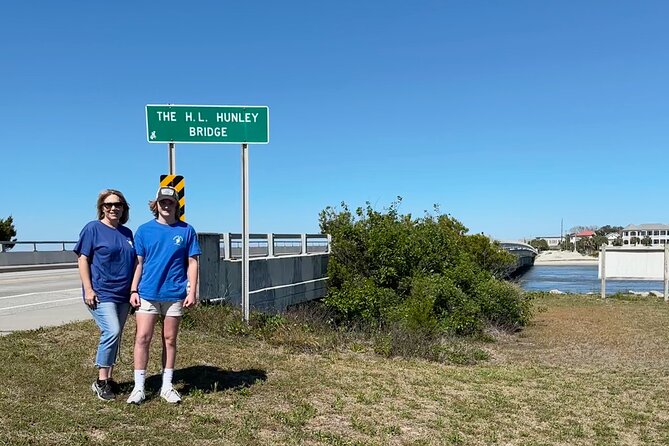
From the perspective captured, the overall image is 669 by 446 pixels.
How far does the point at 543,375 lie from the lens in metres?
8.56

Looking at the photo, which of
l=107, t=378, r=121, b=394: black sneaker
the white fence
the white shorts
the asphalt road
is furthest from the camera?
the white fence

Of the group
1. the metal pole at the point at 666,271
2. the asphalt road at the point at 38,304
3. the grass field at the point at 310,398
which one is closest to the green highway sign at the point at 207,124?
the grass field at the point at 310,398

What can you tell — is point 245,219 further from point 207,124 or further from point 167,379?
point 167,379

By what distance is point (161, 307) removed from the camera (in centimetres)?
521

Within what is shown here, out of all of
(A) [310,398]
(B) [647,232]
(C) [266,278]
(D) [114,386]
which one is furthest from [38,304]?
(B) [647,232]

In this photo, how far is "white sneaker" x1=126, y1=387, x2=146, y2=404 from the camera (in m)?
5.23

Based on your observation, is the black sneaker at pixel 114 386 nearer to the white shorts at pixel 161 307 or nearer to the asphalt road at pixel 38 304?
the white shorts at pixel 161 307

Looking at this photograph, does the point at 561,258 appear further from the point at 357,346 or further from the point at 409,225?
the point at 357,346

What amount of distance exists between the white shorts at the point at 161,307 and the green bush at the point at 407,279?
26.1 feet

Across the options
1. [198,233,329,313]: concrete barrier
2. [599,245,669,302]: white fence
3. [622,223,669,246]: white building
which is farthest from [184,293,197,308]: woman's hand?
[622,223,669,246]: white building

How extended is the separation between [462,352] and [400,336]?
3.92 feet

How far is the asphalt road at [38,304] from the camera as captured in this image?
9.33 meters

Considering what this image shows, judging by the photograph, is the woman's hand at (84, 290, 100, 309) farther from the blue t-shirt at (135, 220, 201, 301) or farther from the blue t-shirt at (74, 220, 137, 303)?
the blue t-shirt at (135, 220, 201, 301)

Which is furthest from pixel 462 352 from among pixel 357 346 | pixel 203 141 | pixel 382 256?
pixel 203 141
